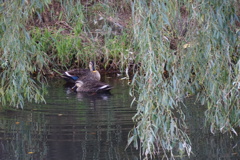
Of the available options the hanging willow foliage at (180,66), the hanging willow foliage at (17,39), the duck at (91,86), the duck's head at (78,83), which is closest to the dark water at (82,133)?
the hanging willow foliage at (17,39)

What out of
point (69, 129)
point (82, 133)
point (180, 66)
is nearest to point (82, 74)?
point (69, 129)

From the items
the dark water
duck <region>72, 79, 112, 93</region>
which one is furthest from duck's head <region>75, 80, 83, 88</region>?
the dark water

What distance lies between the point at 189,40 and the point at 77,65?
24.8ft

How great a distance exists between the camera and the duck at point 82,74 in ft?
36.0

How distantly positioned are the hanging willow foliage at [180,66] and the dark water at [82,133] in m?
0.90

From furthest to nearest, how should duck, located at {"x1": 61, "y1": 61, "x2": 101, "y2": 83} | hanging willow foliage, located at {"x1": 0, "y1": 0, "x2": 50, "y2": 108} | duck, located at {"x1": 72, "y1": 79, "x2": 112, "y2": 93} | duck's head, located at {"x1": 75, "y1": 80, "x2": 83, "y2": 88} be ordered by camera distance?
1. duck, located at {"x1": 61, "y1": 61, "x2": 101, "y2": 83}
2. duck's head, located at {"x1": 75, "y1": 80, "x2": 83, "y2": 88}
3. duck, located at {"x1": 72, "y1": 79, "x2": 112, "y2": 93}
4. hanging willow foliage, located at {"x1": 0, "y1": 0, "x2": 50, "y2": 108}

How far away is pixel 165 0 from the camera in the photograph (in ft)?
13.8

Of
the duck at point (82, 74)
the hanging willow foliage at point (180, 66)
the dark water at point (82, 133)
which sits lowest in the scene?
the dark water at point (82, 133)

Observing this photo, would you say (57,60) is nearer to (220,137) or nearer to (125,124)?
(125,124)

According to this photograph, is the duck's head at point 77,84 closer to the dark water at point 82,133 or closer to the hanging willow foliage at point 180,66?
the dark water at point 82,133

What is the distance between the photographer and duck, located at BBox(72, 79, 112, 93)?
9.83m

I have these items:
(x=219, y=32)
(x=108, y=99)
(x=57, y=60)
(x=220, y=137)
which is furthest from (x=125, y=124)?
(x=57, y=60)

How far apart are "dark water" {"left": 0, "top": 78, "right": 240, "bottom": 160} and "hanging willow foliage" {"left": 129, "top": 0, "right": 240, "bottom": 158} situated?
0.90 metres

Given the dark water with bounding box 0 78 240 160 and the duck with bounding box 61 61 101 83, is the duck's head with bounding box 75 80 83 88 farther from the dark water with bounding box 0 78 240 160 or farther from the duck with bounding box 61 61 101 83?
the dark water with bounding box 0 78 240 160
